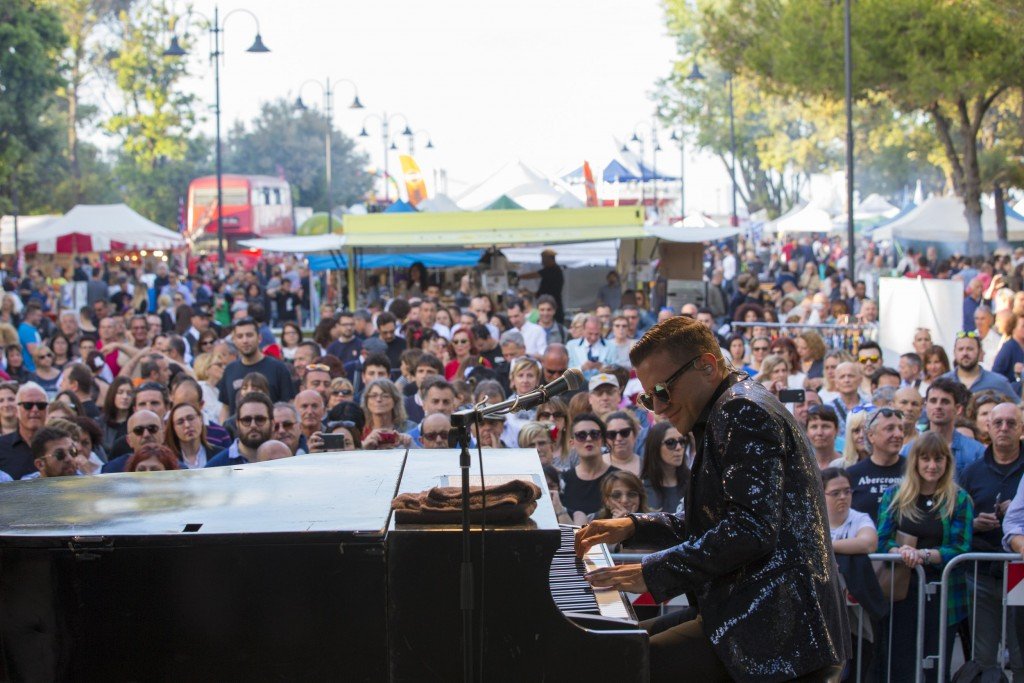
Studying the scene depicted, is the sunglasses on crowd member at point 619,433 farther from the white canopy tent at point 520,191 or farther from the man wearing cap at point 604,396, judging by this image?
the white canopy tent at point 520,191

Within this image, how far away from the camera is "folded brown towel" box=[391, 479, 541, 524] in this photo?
371 centimetres

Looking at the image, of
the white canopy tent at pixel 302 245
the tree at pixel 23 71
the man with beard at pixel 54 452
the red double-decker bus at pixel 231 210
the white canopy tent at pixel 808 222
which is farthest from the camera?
the red double-decker bus at pixel 231 210

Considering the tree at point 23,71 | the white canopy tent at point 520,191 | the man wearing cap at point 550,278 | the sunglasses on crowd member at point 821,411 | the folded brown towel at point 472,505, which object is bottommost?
the sunglasses on crowd member at point 821,411

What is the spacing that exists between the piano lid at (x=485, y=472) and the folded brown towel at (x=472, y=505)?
25 mm

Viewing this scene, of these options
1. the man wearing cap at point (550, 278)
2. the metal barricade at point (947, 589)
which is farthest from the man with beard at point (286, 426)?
the man wearing cap at point (550, 278)

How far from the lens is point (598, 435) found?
7918mm

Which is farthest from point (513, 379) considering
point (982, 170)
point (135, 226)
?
point (982, 170)

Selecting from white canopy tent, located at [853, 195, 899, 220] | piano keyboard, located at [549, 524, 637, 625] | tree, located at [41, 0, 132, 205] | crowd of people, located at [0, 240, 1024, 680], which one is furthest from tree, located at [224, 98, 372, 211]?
piano keyboard, located at [549, 524, 637, 625]

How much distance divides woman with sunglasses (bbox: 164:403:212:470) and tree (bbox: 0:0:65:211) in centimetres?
2430

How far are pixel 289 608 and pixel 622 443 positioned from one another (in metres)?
4.92

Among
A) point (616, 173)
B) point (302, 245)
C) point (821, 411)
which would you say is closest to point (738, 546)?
point (821, 411)

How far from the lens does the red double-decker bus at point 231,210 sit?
57344 millimetres

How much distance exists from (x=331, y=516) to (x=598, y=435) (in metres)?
4.24

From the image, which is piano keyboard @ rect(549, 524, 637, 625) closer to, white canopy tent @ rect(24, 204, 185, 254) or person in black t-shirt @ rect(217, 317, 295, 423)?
person in black t-shirt @ rect(217, 317, 295, 423)
